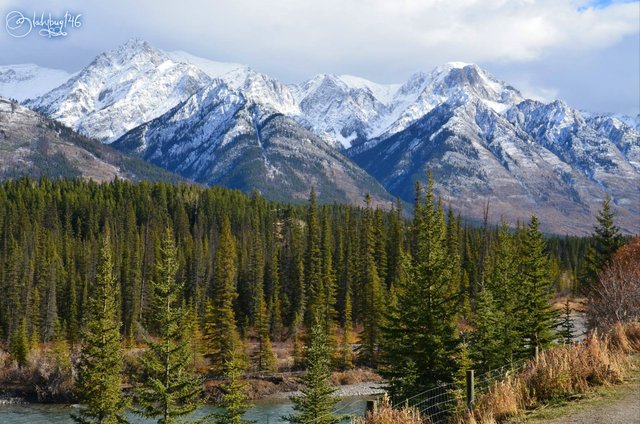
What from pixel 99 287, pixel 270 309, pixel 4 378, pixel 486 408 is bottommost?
pixel 4 378

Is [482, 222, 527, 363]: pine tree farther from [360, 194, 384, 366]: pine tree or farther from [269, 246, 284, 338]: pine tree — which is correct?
[269, 246, 284, 338]: pine tree

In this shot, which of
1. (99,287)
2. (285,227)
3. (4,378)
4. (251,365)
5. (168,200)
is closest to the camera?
(99,287)

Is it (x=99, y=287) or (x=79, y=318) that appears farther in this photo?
(x=79, y=318)

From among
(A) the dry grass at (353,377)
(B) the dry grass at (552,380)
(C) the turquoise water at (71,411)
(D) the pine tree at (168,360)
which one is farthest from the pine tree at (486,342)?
(A) the dry grass at (353,377)

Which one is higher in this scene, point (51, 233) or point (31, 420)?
point (51, 233)

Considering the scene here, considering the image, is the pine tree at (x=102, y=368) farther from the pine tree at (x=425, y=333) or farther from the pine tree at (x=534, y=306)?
the pine tree at (x=534, y=306)

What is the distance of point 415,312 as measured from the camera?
125 ft

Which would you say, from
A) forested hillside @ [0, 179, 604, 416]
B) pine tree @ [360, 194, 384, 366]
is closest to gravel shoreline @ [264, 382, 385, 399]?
forested hillside @ [0, 179, 604, 416]

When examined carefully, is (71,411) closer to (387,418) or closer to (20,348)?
(20,348)

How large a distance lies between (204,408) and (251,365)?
51.6 feet

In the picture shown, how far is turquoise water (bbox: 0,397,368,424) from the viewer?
59562 millimetres

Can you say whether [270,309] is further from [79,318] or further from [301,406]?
[301,406]

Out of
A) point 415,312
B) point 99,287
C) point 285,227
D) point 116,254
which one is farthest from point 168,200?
point 415,312

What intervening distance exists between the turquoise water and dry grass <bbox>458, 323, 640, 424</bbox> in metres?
40.1
